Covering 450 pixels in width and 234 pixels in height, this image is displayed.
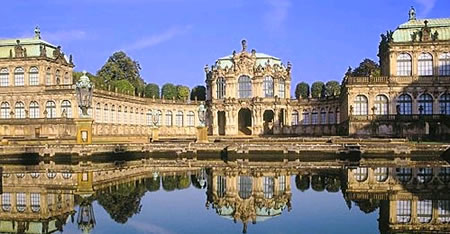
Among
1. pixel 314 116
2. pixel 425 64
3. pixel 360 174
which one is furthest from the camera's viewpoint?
pixel 314 116

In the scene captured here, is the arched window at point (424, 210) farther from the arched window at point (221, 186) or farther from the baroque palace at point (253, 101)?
the baroque palace at point (253, 101)

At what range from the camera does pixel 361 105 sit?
195ft

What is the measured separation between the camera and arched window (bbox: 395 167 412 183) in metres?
27.3

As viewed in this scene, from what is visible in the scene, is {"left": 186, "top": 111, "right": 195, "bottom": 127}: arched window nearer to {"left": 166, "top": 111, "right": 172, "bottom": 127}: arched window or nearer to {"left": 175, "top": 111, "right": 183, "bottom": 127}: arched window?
{"left": 175, "top": 111, "right": 183, "bottom": 127}: arched window

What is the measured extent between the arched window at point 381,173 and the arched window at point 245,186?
21.4 feet

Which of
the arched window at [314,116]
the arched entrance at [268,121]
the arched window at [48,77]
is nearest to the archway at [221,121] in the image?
the arched entrance at [268,121]

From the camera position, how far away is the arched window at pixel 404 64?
194ft

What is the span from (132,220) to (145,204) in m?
3.44

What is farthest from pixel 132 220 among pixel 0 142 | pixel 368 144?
pixel 0 142

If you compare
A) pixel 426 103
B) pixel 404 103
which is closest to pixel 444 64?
pixel 426 103

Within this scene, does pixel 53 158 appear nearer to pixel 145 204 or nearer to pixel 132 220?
pixel 145 204

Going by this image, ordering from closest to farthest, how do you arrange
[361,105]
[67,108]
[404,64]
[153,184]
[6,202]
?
[6,202], [153,184], [404,64], [361,105], [67,108]

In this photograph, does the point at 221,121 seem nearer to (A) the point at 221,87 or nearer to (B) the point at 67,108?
(A) the point at 221,87

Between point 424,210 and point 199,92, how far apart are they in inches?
3159
